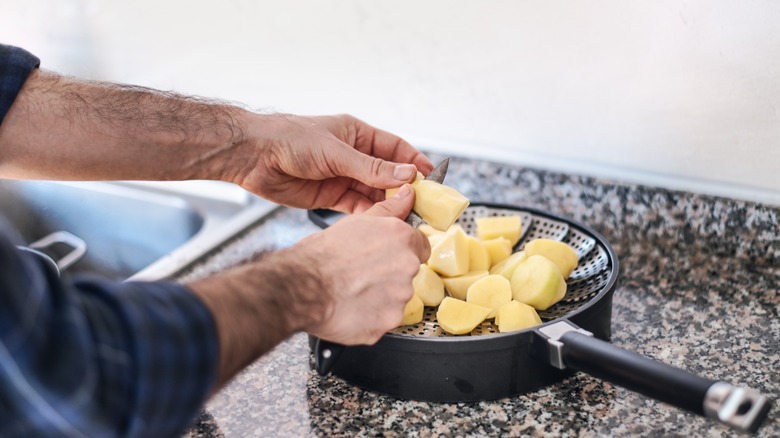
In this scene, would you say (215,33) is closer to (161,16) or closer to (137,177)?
(161,16)

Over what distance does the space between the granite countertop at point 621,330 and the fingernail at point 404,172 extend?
0.24m

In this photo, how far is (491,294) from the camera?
3.09ft

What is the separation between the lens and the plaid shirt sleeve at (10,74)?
93 centimetres

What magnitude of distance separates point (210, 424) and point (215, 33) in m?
0.89

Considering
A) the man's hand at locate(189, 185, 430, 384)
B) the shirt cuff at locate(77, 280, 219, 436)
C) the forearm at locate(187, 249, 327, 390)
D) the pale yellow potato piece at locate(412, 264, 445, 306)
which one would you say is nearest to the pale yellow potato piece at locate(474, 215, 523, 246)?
the pale yellow potato piece at locate(412, 264, 445, 306)

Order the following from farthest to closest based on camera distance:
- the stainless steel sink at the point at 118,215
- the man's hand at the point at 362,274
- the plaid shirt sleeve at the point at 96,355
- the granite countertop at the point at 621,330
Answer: the stainless steel sink at the point at 118,215, the granite countertop at the point at 621,330, the man's hand at the point at 362,274, the plaid shirt sleeve at the point at 96,355

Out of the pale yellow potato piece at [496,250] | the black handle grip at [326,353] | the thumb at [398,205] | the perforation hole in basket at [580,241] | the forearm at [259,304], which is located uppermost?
the thumb at [398,205]

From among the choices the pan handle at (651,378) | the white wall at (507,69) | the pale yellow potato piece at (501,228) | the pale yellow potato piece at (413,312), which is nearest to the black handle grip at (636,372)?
the pan handle at (651,378)

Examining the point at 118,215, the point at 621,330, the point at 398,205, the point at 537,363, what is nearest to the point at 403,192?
the point at 398,205

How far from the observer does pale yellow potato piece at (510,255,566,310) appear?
0.93m

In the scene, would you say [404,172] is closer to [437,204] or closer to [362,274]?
[437,204]

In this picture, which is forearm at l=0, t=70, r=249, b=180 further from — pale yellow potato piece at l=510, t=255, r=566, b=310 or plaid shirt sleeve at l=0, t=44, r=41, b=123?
pale yellow potato piece at l=510, t=255, r=566, b=310

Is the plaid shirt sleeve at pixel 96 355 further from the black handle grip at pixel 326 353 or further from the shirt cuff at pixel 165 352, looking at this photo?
the black handle grip at pixel 326 353

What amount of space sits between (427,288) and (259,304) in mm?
364
